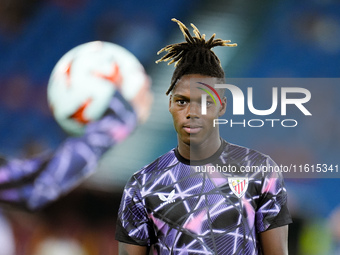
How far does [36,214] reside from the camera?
9.53ft

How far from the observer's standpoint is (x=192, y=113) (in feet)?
7.08

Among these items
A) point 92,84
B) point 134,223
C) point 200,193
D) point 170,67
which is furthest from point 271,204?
point 92,84

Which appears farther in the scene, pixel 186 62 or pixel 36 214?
pixel 36 214

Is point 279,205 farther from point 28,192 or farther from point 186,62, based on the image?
point 28,192

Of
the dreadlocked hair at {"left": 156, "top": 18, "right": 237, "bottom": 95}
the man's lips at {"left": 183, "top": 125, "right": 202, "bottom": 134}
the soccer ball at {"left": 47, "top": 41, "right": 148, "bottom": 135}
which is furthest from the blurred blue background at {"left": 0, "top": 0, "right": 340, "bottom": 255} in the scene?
the man's lips at {"left": 183, "top": 125, "right": 202, "bottom": 134}

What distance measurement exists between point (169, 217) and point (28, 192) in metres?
1.19

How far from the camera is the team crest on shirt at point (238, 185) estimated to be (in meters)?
2.10

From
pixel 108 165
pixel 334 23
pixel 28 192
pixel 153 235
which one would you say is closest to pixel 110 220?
pixel 108 165

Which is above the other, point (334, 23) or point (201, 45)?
point (334, 23)

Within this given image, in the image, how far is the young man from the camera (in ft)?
6.73

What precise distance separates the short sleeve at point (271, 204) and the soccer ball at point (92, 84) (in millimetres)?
1101

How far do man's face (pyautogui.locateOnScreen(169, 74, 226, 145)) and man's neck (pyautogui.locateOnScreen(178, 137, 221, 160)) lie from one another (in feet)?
0.05

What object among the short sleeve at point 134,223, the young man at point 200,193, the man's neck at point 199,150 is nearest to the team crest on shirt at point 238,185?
the young man at point 200,193

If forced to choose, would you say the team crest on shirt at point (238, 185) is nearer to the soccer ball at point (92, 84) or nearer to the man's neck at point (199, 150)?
the man's neck at point (199, 150)
